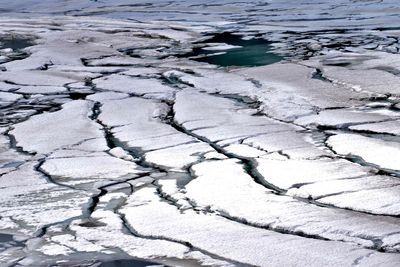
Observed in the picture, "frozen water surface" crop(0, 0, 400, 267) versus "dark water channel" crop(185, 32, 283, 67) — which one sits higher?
"frozen water surface" crop(0, 0, 400, 267)

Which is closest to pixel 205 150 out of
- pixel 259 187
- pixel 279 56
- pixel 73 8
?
pixel 259 187

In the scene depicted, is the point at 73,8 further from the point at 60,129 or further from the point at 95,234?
the point at 95,234

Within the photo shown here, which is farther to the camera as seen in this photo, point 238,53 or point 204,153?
point 238,53

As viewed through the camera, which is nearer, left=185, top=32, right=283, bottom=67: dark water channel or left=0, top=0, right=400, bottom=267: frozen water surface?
left=0, top=0, right=400, bottom=267: frozen water surface

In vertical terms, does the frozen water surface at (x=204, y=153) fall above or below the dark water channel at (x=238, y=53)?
above

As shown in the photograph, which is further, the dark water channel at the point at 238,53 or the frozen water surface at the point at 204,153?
the dark water channel at the point at 238,53

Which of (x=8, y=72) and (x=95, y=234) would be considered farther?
(x=8, y=72)

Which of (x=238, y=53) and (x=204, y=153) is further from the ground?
(x=204, y=153)

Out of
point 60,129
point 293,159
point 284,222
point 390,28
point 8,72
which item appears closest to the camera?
point 284,222
